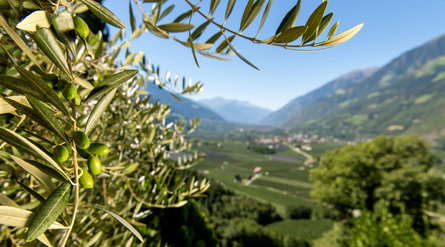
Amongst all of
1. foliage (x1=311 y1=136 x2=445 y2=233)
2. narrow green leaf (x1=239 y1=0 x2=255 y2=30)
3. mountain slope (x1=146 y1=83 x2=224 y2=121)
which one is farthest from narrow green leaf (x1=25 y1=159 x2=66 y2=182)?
foliage (x1=311 y1=136 x2=445 y2=233)

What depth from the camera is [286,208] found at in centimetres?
3834

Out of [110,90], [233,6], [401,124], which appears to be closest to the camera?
[110,90]

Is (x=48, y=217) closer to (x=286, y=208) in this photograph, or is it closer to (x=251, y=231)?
(x=251, y=231)

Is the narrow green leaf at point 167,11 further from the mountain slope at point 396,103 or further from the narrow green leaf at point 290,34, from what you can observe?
the mountain slope at point 396,103

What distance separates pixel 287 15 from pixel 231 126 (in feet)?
513

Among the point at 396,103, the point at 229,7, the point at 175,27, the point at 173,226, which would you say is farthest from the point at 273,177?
the point at 396,103

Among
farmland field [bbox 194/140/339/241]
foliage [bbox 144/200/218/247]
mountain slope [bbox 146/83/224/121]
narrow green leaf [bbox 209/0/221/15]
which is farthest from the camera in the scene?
farmland field [bbox 194/140/339/241]

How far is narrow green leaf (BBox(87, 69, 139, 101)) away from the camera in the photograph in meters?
0.34

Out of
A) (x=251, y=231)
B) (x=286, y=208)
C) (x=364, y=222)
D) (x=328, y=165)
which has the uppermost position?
(x=364, y=222)

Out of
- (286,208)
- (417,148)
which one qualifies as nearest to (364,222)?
(417,148)

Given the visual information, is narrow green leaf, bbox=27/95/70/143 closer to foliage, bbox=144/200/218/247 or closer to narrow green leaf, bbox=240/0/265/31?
narrow green leaf, bbox=240/0/265/31

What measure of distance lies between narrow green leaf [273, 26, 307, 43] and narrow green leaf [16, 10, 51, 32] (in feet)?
1.26

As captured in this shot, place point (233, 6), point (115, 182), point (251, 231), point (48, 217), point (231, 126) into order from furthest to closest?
point (231, 126) < point (251, 231) < point (115, 182) < point (233, 6) < point (48, 217)

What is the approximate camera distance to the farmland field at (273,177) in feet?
104
